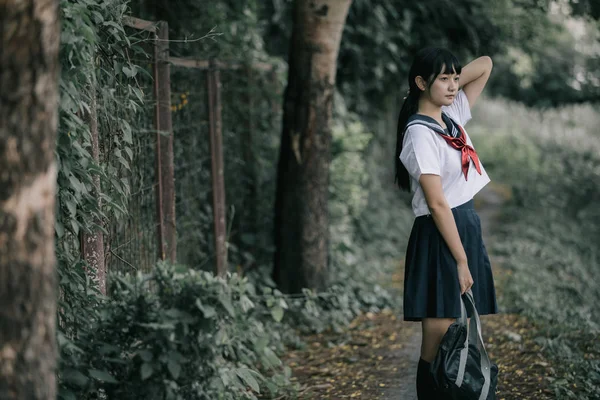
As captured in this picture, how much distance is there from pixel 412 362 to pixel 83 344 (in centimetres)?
281

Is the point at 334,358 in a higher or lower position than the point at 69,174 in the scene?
lower

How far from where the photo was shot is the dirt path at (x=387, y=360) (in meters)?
4.59

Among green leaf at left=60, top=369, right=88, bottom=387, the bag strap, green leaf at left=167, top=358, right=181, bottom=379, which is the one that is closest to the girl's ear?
the bag strap

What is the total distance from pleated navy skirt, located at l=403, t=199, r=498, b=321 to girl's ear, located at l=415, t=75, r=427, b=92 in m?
0.62

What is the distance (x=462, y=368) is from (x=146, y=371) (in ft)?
4.82

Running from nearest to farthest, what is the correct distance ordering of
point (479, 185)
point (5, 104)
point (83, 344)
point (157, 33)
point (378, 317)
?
1. point (5, 104)
2. point (83, 344)
3. point (479, 185)
4. point (157, 33)
5. point (378, 317)

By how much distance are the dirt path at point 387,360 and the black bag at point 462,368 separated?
0.96 m

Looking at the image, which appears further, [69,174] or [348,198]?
[348,198]

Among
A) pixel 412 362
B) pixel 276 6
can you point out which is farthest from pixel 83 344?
pixel 276 6

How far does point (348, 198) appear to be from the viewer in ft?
29.2

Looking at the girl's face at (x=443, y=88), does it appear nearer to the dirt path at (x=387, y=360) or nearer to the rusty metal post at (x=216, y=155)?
the dirt path at (x=387, y=360)

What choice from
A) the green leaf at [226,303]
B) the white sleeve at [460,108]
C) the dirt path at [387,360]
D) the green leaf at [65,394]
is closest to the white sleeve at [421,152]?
the white sleeve at [460,108]

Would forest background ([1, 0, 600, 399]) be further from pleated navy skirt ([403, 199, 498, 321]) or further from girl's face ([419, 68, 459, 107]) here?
girl's face ([419, 68, 459, 107])

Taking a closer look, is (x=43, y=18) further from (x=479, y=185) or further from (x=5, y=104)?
(x=479, y=185)
